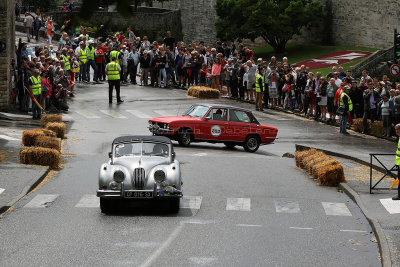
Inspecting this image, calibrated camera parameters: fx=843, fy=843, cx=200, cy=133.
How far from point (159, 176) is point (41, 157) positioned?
269 inches

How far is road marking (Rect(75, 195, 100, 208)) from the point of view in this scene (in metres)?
17.7

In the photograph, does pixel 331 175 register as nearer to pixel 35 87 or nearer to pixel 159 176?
pixel 159 176

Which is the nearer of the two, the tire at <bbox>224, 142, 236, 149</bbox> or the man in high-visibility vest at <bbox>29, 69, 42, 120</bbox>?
the tire at <bbox>224, 142, 236, 149</bbox>

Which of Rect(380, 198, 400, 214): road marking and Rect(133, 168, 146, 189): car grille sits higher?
Rect(133, 168, 146, 189): car grille

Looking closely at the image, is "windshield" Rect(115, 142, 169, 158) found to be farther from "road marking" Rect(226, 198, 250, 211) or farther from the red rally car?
the red rally car

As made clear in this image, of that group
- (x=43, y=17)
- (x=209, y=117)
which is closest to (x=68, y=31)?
(x=209, y=117)

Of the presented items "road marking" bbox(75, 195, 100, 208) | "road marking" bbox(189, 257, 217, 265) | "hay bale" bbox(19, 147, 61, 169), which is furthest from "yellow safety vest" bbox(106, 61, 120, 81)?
"road marking" bbox(189, 257, 217, 265)

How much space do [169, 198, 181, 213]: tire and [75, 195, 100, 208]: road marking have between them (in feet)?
5.53

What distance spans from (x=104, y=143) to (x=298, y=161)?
6929 mm

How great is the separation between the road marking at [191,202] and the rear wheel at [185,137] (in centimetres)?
860

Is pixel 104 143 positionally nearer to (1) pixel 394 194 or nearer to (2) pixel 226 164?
(2) pixel 226 164

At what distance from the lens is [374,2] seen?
54406mm

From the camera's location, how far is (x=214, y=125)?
91.2 feet

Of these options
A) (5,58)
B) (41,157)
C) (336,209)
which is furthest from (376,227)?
(5,58)
